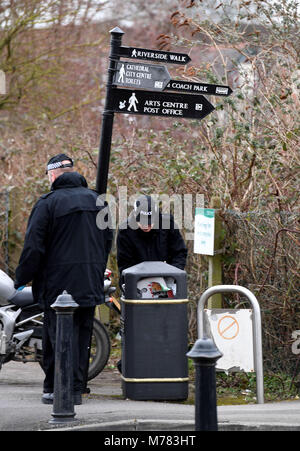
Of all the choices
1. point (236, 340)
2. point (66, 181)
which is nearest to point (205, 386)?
point (236, 340)

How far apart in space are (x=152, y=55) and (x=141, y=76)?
0.79ft

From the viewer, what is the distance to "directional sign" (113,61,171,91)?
7.78 m

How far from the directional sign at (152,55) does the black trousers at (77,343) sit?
7.64 ft

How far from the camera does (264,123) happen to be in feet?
29.7

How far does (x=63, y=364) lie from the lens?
241 inches

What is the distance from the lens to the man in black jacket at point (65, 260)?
7.01 m

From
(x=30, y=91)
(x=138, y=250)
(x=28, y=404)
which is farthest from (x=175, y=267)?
(x=30, y=91)

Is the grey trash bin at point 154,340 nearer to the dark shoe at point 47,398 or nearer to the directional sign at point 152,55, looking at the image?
the dark shoe at point 47,398

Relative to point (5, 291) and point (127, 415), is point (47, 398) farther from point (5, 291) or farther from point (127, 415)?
point (5, 291)

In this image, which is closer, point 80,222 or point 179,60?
point 80,222

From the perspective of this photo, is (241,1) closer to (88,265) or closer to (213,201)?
(213,201)

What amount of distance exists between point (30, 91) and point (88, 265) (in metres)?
12.9

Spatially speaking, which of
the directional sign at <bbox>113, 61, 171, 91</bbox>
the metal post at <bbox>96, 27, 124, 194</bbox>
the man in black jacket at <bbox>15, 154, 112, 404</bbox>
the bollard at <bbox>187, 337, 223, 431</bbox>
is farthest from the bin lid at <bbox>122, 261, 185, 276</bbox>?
the bollard at <bbox>187, 337, 223, 431</bbox>

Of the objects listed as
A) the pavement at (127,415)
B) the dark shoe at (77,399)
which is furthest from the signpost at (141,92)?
the pavement at (127,415)
